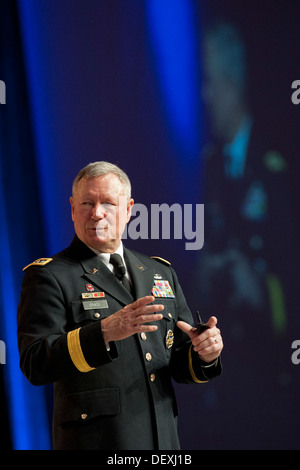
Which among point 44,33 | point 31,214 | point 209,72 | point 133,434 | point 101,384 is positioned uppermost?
point 44,33

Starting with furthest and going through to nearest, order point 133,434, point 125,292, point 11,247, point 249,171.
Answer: point 249,171, point 11,247, point 125,292, point 133,434

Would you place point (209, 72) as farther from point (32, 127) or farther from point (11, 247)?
point (11, 247)

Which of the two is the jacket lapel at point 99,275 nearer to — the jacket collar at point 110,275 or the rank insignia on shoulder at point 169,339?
the jacket collar at point 110,275

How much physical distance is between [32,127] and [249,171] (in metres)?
1.23

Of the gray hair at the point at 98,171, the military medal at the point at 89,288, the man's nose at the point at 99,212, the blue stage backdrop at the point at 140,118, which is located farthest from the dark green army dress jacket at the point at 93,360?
the blue stage backdrop at the point at 140,118

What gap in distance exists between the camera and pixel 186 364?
6.46 ft

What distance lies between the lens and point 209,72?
121 inches

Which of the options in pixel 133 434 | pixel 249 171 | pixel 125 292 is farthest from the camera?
pixel 249 171

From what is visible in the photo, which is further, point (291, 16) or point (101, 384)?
point (291, 16)

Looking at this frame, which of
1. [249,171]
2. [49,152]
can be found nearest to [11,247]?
[49,152]

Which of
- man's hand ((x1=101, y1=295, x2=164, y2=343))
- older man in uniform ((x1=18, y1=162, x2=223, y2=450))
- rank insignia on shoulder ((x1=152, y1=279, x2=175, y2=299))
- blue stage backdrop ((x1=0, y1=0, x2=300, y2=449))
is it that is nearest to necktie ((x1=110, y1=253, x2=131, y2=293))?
older man in uniform ((x1=18, y1=162, x2=223, y2=450))

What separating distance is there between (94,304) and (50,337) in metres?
0.21

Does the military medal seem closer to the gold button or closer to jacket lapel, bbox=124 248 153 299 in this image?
jacket lapel, bbox=124 248 153 299

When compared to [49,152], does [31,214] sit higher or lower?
lower
